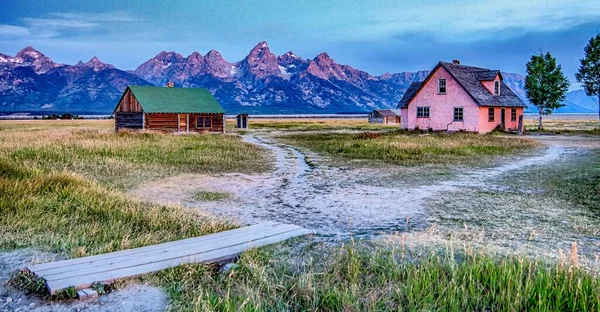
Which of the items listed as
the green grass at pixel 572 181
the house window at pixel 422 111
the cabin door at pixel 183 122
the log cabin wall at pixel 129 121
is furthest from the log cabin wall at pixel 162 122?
the green grass at pixel 572 181

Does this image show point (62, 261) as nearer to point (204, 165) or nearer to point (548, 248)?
point (548, 248)

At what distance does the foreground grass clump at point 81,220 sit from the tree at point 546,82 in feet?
159

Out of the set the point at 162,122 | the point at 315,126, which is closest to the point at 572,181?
the point at 162,122

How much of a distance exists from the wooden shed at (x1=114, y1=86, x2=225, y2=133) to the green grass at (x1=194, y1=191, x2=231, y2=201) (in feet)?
111

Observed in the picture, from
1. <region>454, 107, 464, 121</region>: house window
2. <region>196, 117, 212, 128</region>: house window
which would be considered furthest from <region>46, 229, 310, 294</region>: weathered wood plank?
<region>196, 117, 212, 128</region>: house window

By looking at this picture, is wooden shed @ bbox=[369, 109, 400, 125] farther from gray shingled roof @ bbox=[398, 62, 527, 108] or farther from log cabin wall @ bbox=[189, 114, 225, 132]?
log cabin wall @ bbox=[189, 114, 225, 132]

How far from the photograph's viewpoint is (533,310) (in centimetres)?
478

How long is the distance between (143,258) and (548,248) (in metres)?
5.68

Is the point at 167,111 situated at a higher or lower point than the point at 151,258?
higher

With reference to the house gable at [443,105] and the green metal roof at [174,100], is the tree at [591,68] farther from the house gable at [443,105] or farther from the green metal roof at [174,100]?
the green metal roof at [174,100]

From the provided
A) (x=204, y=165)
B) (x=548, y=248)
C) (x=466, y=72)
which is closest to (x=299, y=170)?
(x=204, y=165)

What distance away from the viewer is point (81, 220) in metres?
8.54

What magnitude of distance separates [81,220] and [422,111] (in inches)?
1524

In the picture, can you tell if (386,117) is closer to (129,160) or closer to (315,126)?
(315,126)
